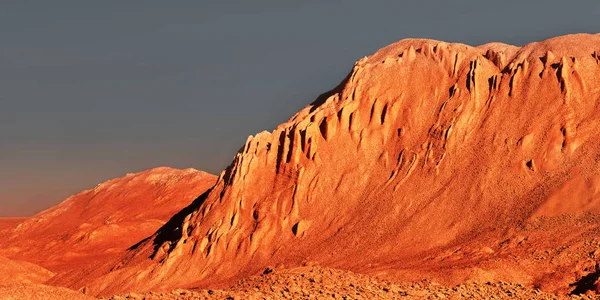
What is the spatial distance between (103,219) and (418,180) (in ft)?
166

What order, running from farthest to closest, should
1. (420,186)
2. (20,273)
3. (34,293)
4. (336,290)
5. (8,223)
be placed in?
(8,223)
(20,273)
(420,186)
(336,290)
(34,293)

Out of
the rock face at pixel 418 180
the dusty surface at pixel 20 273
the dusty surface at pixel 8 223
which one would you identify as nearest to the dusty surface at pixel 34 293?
the rock face at pixel 418 180

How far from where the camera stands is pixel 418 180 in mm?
47844

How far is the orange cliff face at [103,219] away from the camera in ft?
248

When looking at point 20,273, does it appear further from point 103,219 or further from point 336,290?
point 336,290

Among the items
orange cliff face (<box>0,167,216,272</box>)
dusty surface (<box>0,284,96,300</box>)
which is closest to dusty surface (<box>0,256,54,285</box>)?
orange cliff face (<box>0,167,216,272</box>)

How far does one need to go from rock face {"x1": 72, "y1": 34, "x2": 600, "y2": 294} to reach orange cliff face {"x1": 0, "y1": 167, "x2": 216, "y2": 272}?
21.4 metres

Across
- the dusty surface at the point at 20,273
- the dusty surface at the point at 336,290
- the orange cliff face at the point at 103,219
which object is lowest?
the dusty surface at the point at 336,290

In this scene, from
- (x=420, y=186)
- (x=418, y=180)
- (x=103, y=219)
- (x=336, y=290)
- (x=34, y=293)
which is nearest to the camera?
(x=34, y=293)

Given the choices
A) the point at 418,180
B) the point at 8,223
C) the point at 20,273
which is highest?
the point at 8,223

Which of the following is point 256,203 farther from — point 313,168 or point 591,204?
point 591,204

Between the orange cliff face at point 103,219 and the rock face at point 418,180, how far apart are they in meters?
21.4

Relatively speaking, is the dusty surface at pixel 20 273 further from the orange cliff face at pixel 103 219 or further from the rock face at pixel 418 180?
the orange cliff face at pixel 103 219

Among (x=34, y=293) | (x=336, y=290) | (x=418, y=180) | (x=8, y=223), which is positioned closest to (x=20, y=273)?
(x=418, y=180)
